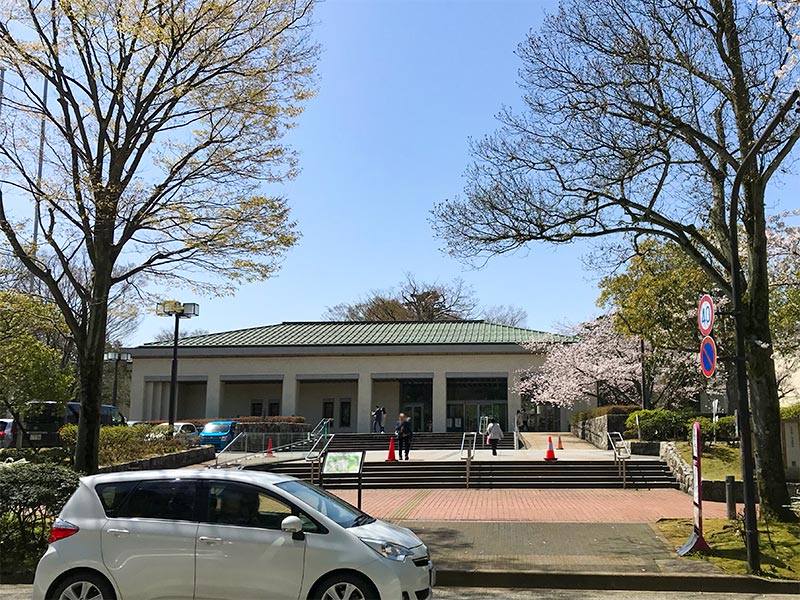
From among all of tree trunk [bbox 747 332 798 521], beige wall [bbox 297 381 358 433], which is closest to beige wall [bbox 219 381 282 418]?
beige wall [bbox 297 381 358 433]

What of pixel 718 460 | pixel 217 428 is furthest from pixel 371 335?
pixel 718 460

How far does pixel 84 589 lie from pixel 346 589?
2.52 meters

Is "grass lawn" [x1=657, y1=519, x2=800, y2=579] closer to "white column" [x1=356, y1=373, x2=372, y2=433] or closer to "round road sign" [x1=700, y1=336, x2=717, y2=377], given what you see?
"round road sign" [x1=700, y1=336, x2=717, y2=377]

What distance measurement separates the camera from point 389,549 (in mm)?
6613

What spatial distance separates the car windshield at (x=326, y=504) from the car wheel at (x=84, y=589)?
183 centimetres

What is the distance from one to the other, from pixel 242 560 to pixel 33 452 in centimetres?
1373

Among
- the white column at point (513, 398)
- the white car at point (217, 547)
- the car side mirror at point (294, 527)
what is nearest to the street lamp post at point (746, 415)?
the white car at point (217, 547)

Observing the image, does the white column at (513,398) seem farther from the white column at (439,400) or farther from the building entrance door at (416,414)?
the building entrance door at (416,414)

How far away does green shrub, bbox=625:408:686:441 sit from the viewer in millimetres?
23453

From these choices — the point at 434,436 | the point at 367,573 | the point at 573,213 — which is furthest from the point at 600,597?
the point at 434,436

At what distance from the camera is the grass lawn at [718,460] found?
17969 millimetres

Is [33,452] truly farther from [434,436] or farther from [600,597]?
[434,436]

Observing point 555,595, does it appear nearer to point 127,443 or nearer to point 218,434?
point 127,443

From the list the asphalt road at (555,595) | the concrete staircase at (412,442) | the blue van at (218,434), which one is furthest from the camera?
the concrete staircase at (412,442)
